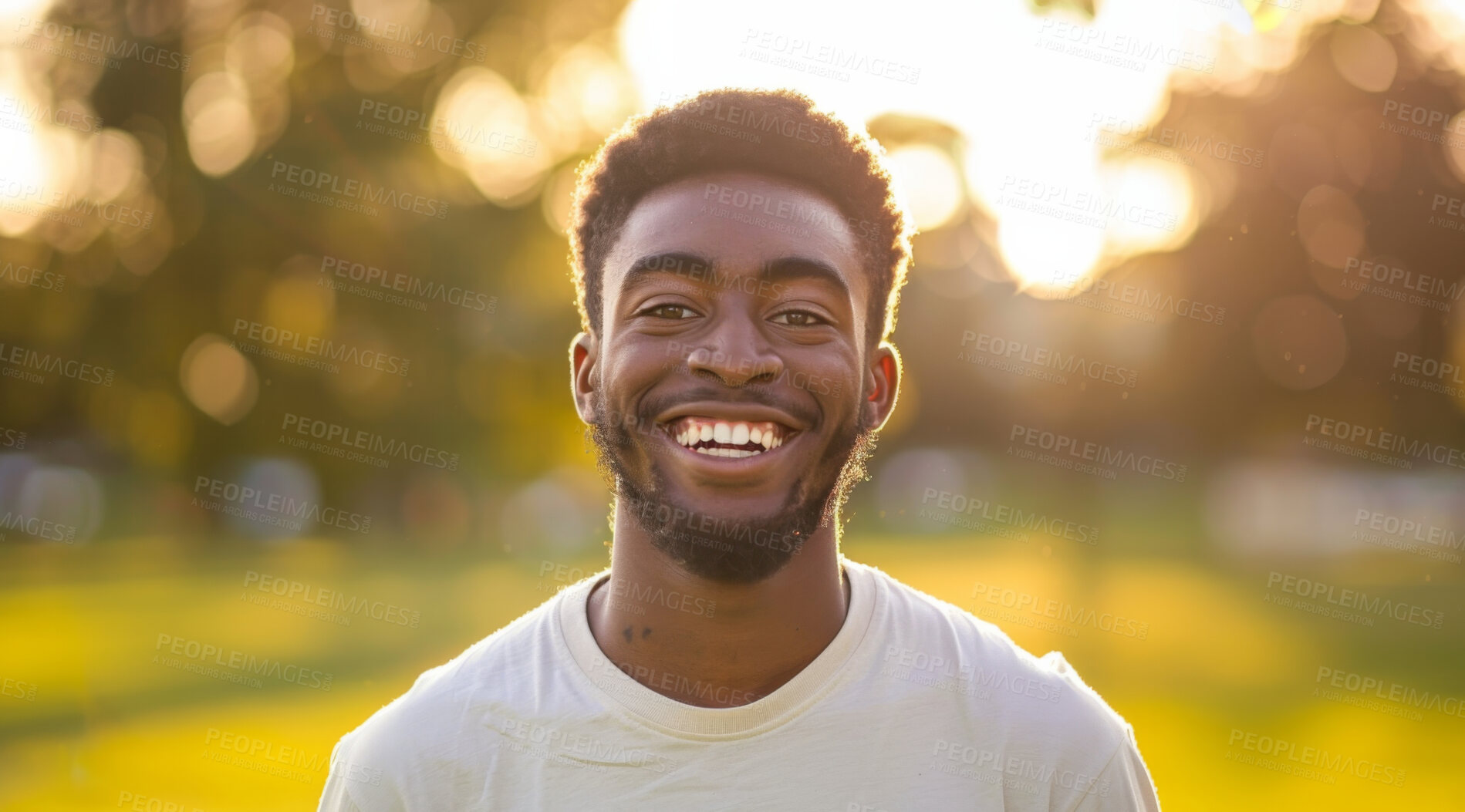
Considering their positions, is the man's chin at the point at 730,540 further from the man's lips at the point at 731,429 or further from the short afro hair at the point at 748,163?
the short afro hair at the point at 748,163

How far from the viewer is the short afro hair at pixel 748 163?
3.60 metres

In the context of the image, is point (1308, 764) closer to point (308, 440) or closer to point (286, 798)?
point (286, 798)

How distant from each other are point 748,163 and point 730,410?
0.83m

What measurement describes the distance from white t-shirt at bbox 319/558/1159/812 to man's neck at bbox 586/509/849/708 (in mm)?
61

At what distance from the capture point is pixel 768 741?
10.1 ft

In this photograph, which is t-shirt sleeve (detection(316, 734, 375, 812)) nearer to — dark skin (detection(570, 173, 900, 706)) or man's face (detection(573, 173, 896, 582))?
dark skin (detection(570, 173, 900, 706))

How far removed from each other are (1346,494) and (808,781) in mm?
42866

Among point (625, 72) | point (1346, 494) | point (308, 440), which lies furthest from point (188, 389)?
point (1346, 494)

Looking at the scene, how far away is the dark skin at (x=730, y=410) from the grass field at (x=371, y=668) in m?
10.4

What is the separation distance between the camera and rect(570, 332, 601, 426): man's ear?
142 inches

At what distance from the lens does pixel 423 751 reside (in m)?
3.14

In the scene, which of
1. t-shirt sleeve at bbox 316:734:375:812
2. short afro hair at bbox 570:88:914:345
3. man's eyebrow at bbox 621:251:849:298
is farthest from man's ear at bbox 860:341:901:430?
t-shirt sleeve at bbox 316:734:375:812

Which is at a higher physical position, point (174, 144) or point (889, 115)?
point (889, 115)

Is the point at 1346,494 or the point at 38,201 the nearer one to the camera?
the point at 38,201
